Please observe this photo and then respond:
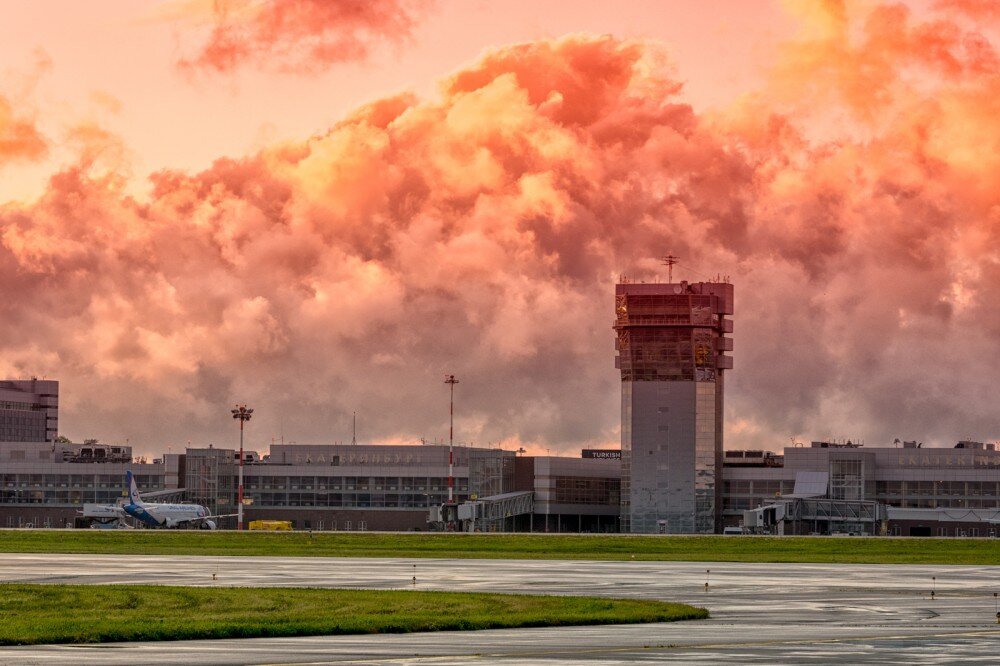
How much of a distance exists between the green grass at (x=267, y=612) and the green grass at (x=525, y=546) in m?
46.5

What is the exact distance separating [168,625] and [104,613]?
212 inches

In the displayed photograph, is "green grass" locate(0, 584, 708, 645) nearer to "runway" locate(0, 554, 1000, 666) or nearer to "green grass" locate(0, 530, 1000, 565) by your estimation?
"runway" locate(0, 554, 1000, 666)

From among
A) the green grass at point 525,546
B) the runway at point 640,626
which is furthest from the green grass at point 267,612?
the green grass at point 525,546

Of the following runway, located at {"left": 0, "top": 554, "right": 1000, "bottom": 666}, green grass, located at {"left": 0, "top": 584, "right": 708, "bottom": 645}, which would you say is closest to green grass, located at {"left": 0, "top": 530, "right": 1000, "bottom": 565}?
runway, located at {"left": 0, "top": 554, "right": 1000, "bottom": 666}

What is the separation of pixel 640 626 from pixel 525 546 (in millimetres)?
79998

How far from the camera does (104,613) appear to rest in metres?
49.5

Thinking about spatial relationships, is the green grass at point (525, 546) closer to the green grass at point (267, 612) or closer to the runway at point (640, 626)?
the runway at point (640, 626)

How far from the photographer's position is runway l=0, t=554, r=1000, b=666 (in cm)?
3800

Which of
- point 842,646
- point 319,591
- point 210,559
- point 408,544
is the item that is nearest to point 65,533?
point 408,544

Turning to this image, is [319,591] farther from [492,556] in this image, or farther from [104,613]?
[492,556]

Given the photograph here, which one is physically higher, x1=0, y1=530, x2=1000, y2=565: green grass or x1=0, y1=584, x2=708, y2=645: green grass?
x1=0, y1=584, x2=708, y2=645: green grass

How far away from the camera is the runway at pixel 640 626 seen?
38000 mm

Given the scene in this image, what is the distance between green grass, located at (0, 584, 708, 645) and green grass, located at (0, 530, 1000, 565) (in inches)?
1831

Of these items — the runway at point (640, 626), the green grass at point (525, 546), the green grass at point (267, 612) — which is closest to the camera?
the runway at point (640, 626)
